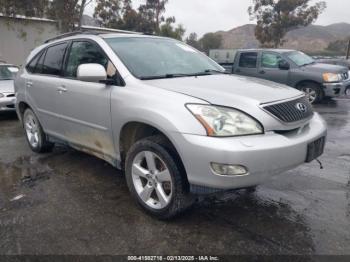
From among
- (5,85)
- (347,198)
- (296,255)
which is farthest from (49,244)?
(5,85)

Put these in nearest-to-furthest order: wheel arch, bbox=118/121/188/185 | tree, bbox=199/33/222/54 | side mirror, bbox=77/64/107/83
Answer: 1. wheel arch, bbox=118/121/188/185
2. side mirror, bbox=77/64/107/83
3. tree, bbox=199/33/222/54

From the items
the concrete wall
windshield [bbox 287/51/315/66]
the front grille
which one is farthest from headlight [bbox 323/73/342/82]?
the concrete wall

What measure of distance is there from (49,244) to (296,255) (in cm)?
193

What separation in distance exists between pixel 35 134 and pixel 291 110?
12.5 ft

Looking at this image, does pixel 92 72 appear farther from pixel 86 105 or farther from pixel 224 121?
pixel 224 121

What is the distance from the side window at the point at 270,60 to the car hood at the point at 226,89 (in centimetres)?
694

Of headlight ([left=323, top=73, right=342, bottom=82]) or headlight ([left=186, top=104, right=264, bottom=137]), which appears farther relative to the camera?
headlight ([left=323, top=73, right=342, bottom=82])

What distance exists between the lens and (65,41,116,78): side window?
3598 millimetres

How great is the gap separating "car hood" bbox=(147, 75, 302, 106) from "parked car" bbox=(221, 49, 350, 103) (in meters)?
6.67

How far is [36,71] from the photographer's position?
4.95 meters

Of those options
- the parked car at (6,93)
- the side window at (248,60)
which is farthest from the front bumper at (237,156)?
the side window at (248,60)

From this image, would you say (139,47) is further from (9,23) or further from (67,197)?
(9,23)

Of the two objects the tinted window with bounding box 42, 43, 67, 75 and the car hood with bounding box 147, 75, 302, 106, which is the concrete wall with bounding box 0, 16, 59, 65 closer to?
the tinted window with bounding box 42, 43, 67, 75

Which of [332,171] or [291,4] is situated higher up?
[291,4]
